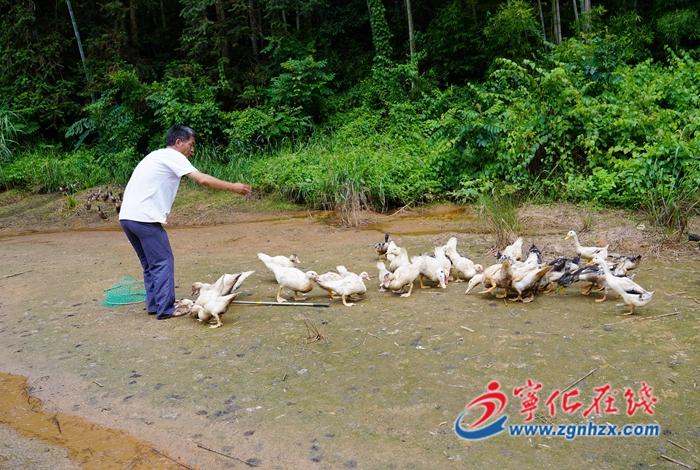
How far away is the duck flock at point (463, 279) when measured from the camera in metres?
4.98

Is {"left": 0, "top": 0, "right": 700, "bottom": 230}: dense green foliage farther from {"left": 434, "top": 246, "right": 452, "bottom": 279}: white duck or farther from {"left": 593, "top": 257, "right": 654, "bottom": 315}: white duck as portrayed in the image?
{"left": 434, "top": 246, "right": 452, "bottom": 279}: white duck

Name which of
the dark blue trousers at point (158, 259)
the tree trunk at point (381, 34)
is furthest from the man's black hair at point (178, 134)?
the tree trunk at point (381, 34)

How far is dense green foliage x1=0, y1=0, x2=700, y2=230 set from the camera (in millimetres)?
9305

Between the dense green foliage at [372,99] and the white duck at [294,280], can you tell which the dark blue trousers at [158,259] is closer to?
the white duck at [294,280]

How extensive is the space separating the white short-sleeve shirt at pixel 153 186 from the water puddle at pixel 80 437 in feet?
5.60

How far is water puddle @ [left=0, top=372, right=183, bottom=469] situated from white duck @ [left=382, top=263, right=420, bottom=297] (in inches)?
105

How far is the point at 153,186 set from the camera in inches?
205

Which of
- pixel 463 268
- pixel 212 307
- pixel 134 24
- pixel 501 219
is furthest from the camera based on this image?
pixel 134 24

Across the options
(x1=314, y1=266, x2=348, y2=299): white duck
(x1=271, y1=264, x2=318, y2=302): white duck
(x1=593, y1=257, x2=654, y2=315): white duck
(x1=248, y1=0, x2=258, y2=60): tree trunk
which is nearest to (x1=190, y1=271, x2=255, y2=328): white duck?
(x1=271, y1=264, x2=318, y2=302): white duck

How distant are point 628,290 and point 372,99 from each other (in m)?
12.8

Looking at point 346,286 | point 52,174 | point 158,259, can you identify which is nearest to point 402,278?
point 346,286

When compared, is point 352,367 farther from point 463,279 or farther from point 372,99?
point 372,99

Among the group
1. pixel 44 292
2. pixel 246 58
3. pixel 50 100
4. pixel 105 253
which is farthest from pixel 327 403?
pixel 50 100

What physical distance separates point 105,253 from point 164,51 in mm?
13983
